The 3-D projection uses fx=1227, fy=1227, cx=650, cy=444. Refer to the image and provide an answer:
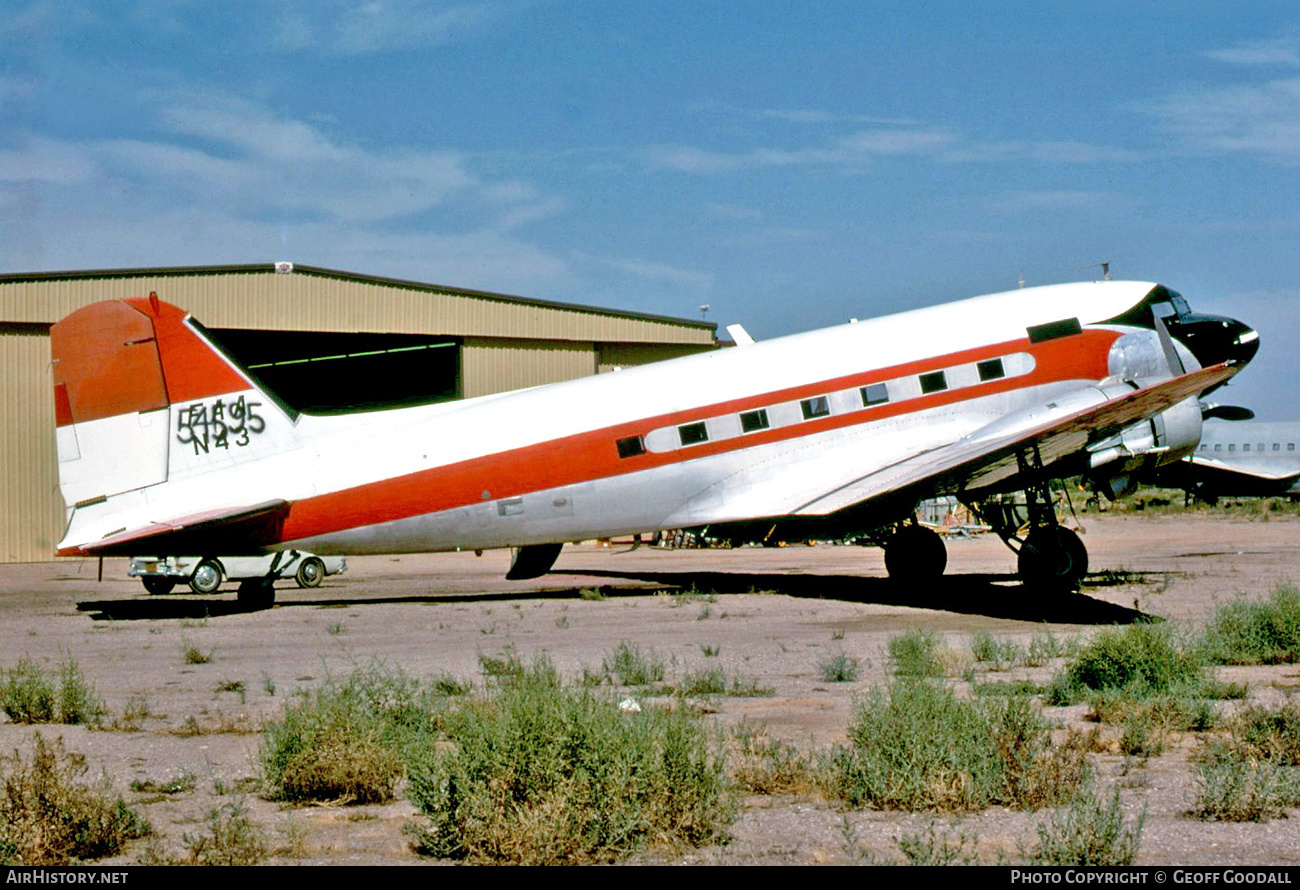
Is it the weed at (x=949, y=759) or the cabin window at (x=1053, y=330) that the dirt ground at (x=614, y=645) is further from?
the cabin window at (x=1053, y=330)

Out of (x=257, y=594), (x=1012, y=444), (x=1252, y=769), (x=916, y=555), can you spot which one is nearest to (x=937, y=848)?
(x=1252, y=769)

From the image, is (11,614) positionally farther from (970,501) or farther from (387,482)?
(970,501)

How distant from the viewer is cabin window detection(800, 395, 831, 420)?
20.9 m

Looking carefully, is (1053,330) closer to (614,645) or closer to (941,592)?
(941,592)

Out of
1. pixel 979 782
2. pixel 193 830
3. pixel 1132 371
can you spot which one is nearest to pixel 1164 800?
pixel 979 782

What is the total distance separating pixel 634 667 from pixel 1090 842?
23.3 ft

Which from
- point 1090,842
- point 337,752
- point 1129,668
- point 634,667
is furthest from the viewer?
point 634,667

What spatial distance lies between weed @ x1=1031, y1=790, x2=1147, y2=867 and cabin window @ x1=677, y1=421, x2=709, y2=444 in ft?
46.9

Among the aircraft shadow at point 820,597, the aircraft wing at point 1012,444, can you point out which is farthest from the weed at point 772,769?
the aircraft wing at point 1012,444

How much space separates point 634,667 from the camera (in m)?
12.7

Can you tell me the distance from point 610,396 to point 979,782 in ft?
45.5

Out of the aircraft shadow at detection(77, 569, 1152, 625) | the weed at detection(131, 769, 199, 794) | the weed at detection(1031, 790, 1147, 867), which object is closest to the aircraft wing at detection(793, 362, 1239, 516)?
the aircraft shadow at detection(77, 569, 1152, 625)

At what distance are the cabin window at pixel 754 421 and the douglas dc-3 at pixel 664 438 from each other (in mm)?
24

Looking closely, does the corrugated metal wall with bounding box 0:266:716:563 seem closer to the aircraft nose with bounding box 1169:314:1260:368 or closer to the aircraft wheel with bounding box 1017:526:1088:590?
the aircraft nose with bounding box 1169:314:1260:368
